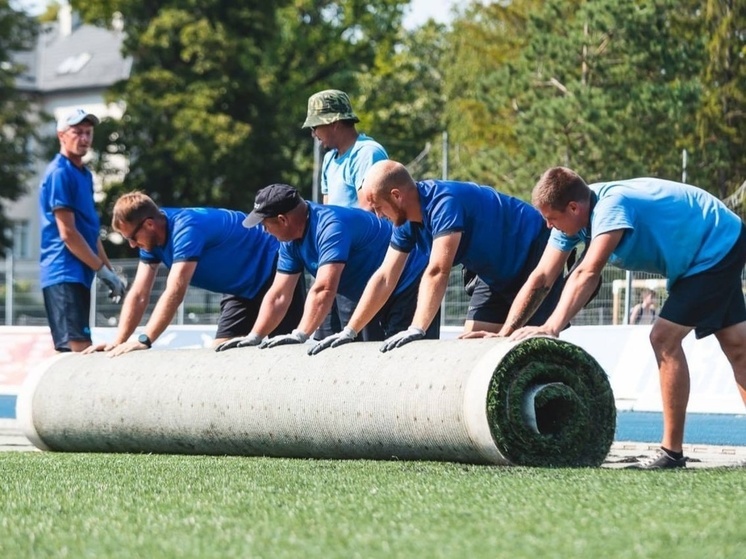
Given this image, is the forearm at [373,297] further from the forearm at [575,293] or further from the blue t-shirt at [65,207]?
the blue t-shirt at [65,207]

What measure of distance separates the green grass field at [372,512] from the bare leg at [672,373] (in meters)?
0.59

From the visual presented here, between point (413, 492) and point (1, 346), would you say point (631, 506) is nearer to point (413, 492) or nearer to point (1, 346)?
point (413, 492)

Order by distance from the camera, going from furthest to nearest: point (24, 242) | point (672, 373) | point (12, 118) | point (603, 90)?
point (24, 242) < point (12, 118) < point (603, 90) < point (672, 373)

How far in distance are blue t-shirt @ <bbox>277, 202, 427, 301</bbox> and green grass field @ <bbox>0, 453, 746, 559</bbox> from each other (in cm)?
148

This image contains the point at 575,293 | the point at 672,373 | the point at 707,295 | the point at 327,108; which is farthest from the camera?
the point at 327,108

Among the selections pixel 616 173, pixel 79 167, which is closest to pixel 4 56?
pixel 616 173

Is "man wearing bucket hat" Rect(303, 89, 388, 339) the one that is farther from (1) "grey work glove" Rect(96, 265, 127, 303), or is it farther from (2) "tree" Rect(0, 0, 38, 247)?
(2) "tree" Rect(0, 0, 38, 247)

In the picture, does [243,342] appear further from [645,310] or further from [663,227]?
[645,310]

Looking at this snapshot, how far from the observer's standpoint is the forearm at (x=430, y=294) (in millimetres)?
7465

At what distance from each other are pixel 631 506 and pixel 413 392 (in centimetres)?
230

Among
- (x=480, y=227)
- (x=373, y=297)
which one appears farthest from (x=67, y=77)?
(x=480, y=227)

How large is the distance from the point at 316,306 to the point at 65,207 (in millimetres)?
3042

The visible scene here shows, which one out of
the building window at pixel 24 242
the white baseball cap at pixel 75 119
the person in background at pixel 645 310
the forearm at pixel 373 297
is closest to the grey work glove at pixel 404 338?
the forearm at pixel 373 297

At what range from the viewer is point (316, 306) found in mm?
8141
